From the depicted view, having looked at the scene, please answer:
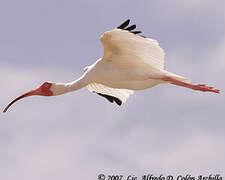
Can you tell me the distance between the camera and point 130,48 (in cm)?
1952

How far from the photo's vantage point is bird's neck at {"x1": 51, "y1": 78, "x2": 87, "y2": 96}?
20.6 m

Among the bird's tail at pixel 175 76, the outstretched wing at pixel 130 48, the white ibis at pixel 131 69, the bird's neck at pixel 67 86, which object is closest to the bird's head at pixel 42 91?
the bird's neck at pixel 67 86

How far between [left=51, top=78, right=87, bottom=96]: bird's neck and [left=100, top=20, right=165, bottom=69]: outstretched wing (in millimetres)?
1205

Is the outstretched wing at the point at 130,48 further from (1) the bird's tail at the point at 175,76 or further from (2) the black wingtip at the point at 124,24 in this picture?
A: (1) the bird's tail at the point at 175,76

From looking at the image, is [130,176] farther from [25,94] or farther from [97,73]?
[25,94]

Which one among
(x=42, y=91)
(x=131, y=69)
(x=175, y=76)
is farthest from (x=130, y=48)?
(x=42, y=91)

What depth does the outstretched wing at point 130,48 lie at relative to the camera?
18.9 metres

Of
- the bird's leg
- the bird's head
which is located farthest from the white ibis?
the bird's head

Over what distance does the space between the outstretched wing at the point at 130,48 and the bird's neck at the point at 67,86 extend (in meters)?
1.21

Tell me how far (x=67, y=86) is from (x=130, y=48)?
2.68 metres

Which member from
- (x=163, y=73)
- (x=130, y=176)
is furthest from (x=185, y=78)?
(x=130, y=176)

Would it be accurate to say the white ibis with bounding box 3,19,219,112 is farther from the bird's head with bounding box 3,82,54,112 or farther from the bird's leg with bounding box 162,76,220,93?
the bird's head with bounding box 3,82,54,112

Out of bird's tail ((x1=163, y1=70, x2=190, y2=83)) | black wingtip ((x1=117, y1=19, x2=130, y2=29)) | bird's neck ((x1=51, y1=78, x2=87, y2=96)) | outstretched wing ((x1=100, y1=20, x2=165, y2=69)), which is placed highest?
black wingtip ((x1=117, y1=19, x2=130, y2=29))

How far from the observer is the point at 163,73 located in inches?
783
